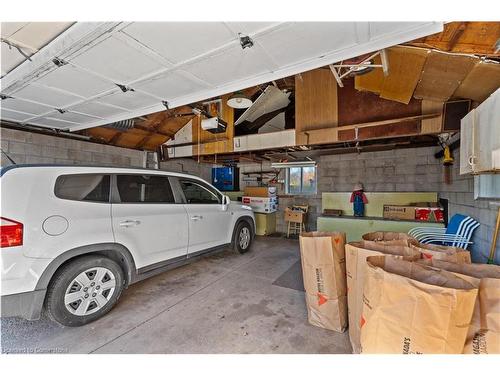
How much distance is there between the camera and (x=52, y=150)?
4406mm

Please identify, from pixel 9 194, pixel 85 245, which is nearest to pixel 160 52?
pixel 9 194

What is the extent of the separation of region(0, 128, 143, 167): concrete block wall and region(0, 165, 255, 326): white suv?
136cm

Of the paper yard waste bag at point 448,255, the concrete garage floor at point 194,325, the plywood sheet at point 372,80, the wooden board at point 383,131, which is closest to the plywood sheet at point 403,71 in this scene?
the plywood sheet at point 372,80

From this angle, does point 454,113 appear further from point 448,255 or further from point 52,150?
point 52,150

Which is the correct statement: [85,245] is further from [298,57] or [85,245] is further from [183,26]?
[298,57]

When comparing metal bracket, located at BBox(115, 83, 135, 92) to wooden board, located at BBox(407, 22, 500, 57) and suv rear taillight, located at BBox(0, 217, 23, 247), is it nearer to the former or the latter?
suv rear taillight, located at BBox(0, 217, 23, 247)

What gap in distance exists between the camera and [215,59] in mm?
2021

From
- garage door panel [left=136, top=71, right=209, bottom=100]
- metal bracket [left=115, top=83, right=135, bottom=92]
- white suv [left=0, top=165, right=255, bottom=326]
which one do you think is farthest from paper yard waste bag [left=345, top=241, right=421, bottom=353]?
metal bracket [left=115, top=83, right=135, bottom=92]

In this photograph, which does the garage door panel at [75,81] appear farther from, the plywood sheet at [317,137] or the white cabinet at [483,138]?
the white cabinet at [483,138]

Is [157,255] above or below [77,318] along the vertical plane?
above

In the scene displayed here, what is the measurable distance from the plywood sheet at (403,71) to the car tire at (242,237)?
3214 mm

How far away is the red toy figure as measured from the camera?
217 inches
